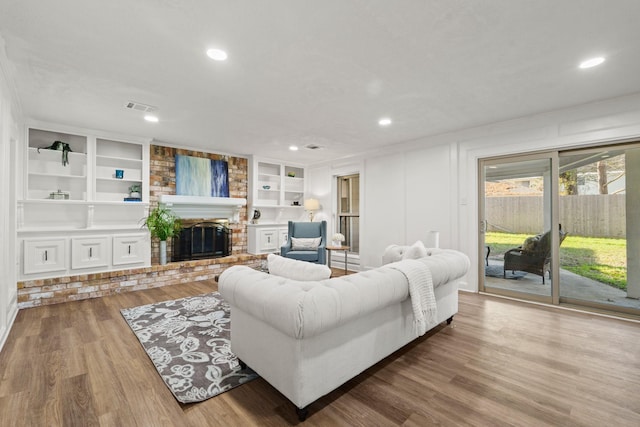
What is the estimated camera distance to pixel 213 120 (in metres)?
4.07

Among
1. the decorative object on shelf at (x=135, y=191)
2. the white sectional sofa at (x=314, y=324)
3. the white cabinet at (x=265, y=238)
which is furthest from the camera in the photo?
the white cabinet at (x=265, y=238)

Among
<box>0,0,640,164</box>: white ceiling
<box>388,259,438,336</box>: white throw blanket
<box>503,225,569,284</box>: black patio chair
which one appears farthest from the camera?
<box>503,225,569,284</box>: black patio chair

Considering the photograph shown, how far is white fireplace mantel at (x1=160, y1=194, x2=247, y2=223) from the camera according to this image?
17.3 feet

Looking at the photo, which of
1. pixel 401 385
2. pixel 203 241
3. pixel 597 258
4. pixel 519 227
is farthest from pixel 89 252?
pixel 597 258

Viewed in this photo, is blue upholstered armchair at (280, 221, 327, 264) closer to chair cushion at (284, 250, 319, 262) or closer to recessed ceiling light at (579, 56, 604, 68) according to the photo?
chair cushion at (284, 250, 319, 262)

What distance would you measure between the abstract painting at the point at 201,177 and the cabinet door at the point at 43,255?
6.31 feet

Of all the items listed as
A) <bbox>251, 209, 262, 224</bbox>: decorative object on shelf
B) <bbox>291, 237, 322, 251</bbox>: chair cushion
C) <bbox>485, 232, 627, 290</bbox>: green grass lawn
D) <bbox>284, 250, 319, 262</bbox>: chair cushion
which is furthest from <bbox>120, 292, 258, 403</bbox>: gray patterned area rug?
<bbox>485, 232, 627, 290</bbox>: green grass lawn

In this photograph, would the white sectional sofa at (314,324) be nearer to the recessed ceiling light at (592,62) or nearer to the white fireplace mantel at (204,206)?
the recessed ceiling light at (592,62)

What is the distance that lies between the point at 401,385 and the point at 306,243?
3.64 metres

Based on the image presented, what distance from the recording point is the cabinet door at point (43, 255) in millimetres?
3768

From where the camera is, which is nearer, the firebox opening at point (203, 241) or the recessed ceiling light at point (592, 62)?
the recessed ceiling light at point (592, 62)

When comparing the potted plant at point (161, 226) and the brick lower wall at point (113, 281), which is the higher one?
the potted plant at point (161, 226)

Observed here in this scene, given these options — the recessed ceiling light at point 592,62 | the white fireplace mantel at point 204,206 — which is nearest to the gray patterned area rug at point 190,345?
the white fireplace mantel at point 204,206

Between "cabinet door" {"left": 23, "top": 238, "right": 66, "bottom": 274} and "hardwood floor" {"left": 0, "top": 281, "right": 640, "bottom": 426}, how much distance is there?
121 cm
